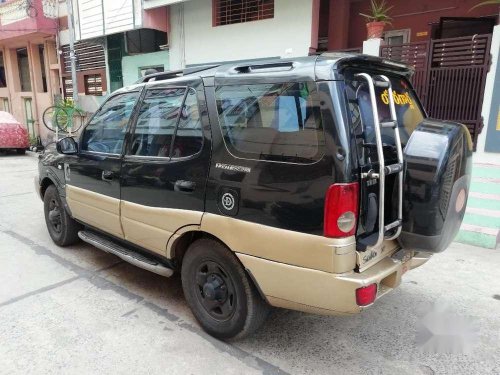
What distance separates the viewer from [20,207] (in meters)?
6.45

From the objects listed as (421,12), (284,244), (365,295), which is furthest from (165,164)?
(421,12)

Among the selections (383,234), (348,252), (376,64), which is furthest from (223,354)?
(376,64)

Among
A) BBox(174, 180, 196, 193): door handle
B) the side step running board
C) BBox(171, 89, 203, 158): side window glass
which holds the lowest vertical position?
the side step running board

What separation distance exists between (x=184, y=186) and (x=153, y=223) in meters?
0.51

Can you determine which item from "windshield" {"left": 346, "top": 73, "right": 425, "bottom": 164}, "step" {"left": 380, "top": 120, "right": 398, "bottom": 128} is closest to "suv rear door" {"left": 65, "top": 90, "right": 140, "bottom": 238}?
"windshield" {"left": 346, "top": 73, "right": 425, "bottom": 164}

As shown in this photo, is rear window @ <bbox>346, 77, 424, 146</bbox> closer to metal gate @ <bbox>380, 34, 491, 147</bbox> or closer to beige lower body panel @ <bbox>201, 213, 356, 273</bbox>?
beige lower body panel @ <bbox>201, 213, 356, 273</bbox>

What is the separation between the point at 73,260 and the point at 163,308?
1.58 metres

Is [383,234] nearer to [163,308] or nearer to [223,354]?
[223,354]

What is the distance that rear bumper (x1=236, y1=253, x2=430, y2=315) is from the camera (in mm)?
2133

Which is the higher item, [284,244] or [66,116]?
[66,116]

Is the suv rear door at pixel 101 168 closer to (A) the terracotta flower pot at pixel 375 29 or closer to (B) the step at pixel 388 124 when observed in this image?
(B) the step at pixel 388 124

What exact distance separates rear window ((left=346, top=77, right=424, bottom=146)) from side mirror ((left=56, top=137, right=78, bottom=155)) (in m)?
2.88

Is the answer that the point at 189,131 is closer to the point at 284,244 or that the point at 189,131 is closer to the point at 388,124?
the point at 284,244

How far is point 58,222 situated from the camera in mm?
4535
